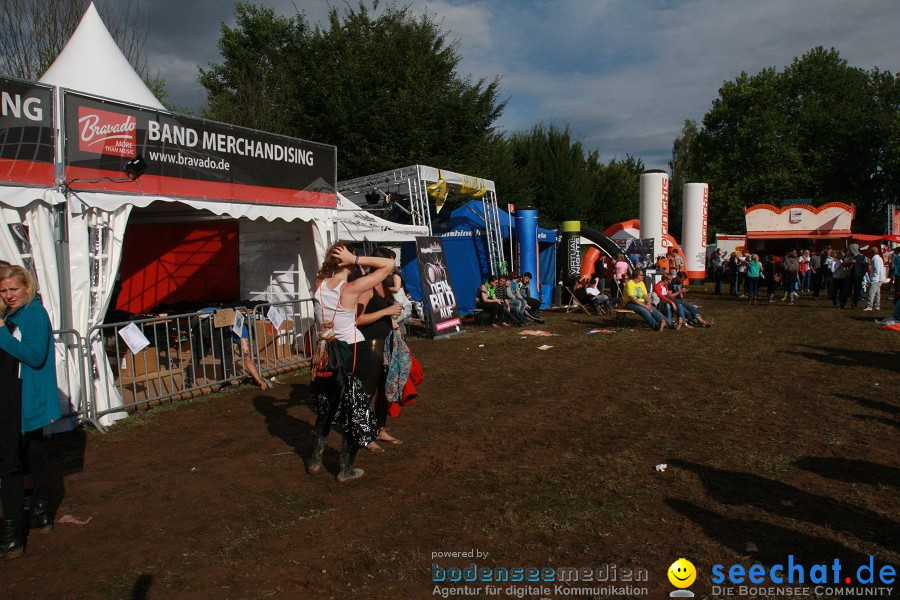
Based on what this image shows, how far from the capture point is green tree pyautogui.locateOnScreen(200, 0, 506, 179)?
2288 centimetres

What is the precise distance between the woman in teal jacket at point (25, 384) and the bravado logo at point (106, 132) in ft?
10.3

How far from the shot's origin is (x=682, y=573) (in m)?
3.10

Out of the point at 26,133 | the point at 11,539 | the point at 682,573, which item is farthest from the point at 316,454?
the point at 26,133

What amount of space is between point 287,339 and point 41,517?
17.2 feet

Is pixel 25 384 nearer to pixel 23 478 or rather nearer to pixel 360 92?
pixel 23 478

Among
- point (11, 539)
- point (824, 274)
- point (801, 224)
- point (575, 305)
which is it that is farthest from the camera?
point (801, 224)

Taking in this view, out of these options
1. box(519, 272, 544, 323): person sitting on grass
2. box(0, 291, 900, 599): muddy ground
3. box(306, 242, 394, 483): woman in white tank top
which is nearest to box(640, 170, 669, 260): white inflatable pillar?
box(519, 272, 544, 323): person sitting on grass

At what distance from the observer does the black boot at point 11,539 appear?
11.1ft

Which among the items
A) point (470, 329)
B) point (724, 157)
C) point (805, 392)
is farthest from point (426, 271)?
point (724, 157)

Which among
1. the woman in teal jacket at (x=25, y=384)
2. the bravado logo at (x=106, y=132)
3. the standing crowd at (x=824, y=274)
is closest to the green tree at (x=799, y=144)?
the standing crowd at (x=824, y=274)

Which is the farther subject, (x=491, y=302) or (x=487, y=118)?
(x=487, y=118)

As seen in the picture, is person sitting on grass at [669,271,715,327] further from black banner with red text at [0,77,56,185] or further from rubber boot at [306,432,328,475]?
black banner with red text at [0,77,56,185]

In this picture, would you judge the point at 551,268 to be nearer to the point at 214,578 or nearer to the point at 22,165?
the point at 22,165

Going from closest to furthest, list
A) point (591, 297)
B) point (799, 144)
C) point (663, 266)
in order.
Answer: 1. point (591, 297)
2. point (663, 266)
3. point (799, 144)
